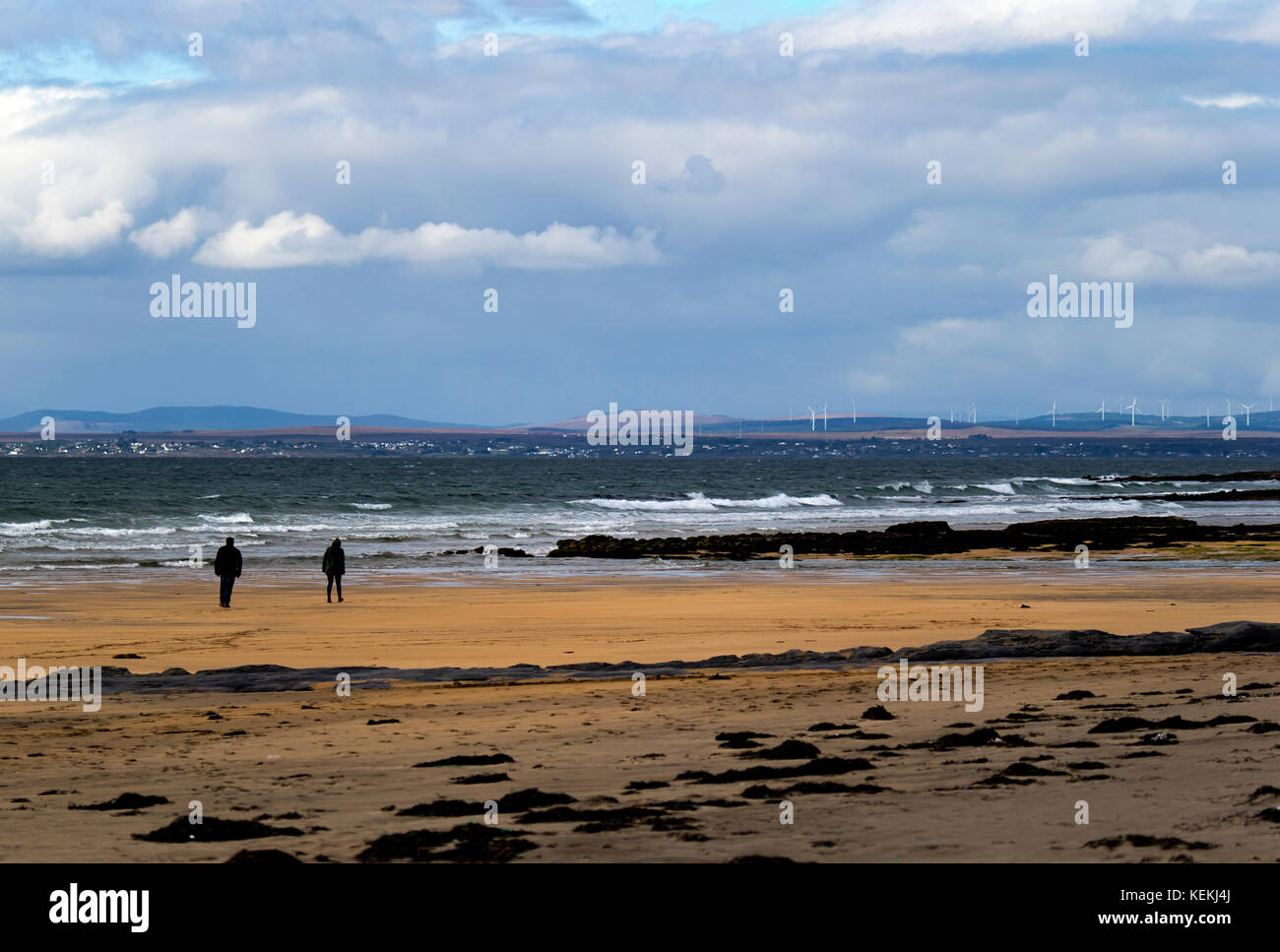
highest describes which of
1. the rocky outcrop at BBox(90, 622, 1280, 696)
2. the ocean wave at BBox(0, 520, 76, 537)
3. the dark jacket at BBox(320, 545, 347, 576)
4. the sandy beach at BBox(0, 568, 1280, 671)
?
the dark jacket at BBox(320, 545, 347, 576)

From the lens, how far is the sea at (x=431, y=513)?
133ft

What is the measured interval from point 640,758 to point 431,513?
58.7 metres

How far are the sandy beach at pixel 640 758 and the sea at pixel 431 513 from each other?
15.9 metres

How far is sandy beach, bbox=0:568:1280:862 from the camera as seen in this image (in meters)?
8.05

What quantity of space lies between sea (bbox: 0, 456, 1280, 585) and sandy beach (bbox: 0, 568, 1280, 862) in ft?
52.2

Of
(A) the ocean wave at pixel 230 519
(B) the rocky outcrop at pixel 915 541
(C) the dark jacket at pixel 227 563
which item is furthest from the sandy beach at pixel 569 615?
(A) the ocean wave at pixel 230 519

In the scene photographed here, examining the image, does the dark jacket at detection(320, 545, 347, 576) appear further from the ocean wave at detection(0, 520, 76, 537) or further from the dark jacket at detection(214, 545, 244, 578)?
the ocean wave at detection(0, 520, 76, 537)

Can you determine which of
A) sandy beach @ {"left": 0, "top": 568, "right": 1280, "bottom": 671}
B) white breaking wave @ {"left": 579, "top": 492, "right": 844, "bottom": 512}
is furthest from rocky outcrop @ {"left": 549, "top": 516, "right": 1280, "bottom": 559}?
white breaking wave @ {"left": 579, "top": 492, "right": 844, "bottom": 512}

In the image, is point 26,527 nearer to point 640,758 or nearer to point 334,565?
point 334,565

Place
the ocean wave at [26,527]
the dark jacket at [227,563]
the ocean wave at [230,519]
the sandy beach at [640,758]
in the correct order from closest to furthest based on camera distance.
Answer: the sandy beach at [640,758] < the dark jacket at [227,563] < the ocean wave at [26,527] < the ocean wave at [230,519]

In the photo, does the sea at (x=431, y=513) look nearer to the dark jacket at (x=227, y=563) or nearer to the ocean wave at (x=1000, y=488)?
the ocean wave at (x=1000, y=488)
